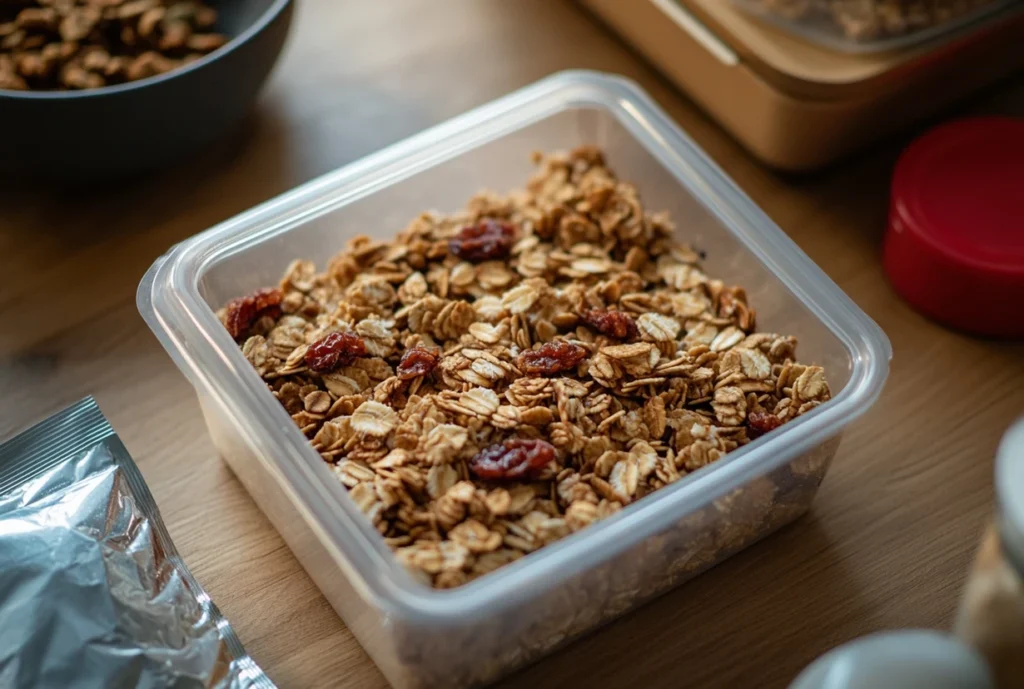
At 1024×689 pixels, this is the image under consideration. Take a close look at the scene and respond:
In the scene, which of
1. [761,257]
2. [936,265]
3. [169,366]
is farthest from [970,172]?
[169,366]

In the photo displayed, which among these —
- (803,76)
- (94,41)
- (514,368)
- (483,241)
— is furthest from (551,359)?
(94,41)

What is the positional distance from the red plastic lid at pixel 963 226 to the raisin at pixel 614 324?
256 millimetres

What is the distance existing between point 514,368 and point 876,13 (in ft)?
1.41

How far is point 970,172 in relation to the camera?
0.92 meters

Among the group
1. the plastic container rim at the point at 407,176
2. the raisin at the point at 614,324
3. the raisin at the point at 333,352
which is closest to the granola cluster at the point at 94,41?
the plastic container rim at the point at 407,176

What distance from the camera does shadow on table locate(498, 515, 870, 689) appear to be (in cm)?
72

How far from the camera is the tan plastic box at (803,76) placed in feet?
2.95

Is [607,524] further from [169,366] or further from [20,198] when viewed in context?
[20,198]

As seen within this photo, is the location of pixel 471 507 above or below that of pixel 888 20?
below

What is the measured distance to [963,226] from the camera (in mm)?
880

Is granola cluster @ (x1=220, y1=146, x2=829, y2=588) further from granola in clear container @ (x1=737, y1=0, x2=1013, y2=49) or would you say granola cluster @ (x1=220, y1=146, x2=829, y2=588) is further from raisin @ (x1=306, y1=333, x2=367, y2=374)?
granola in clear container @ (x1=737, y1=0, x2=1013, y2=49)

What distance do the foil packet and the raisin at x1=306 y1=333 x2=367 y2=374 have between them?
140 millimetres

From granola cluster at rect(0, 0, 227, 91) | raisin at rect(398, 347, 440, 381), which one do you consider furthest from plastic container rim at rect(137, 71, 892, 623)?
granola cluster at rect(0, 0, 227, 91)

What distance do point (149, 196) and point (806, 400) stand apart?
59 centimetres
